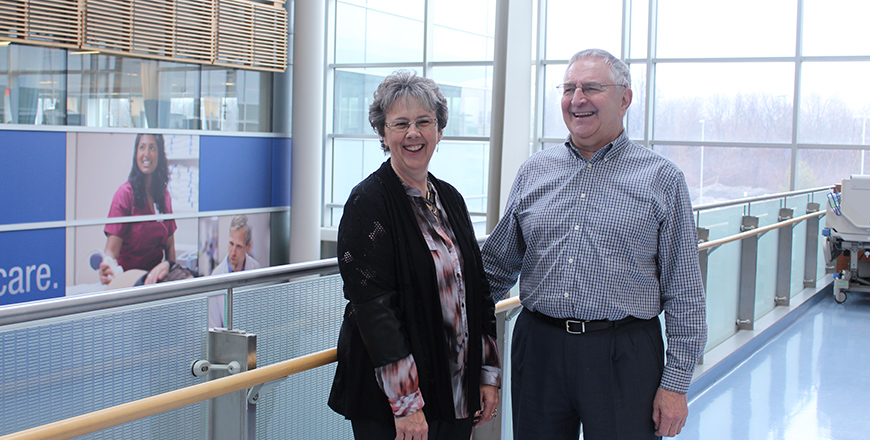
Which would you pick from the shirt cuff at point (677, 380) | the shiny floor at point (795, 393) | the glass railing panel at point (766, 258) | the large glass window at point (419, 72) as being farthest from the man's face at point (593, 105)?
the large glass window at point (419, 72)

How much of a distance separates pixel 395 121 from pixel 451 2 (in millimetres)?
12530

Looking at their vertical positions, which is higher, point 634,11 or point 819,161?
point 634,11

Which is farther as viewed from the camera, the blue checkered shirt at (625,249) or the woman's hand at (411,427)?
the blue checkered shirt at (625,249)

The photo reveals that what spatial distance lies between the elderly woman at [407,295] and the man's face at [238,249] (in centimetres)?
1134

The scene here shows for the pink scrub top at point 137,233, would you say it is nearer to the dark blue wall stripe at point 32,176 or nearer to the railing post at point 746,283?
the dark blue wall stripe at point 32,176

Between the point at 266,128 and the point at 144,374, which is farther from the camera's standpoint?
the point at 266,128

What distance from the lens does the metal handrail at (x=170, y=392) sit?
1.56 metres

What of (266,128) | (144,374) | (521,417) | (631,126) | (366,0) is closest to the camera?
(144,374)

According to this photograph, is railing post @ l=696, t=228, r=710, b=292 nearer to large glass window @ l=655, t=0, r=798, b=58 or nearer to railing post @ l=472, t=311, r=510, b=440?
railing post @ l=472, t=311, r=510, b=440

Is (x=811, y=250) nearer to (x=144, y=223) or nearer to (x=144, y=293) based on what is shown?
(x=144, y=293)

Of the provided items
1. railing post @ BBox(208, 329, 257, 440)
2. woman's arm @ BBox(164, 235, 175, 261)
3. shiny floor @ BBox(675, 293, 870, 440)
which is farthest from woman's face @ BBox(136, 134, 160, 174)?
railing post @ BBox(208, 329, 257, 440)

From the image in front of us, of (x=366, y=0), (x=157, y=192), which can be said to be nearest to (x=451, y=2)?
(x=366, y=0)

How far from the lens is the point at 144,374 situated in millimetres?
1786

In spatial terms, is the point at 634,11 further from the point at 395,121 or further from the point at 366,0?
the point at 395,121
